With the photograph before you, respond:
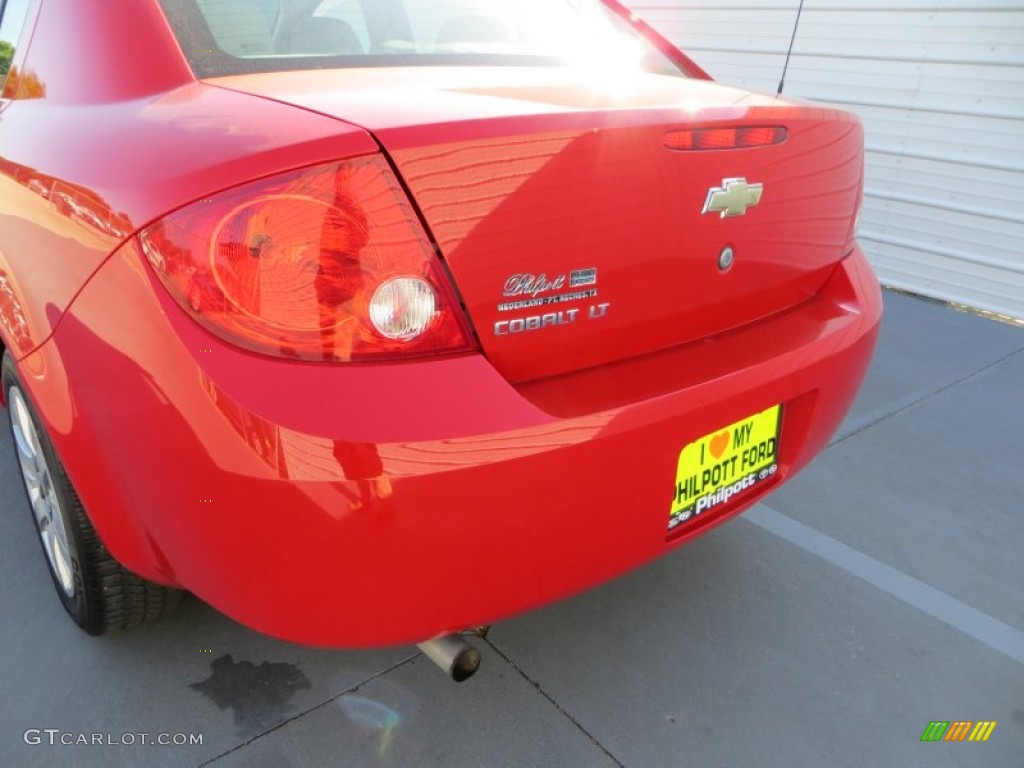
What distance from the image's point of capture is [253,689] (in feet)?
5.94

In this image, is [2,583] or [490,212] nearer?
[490,212]

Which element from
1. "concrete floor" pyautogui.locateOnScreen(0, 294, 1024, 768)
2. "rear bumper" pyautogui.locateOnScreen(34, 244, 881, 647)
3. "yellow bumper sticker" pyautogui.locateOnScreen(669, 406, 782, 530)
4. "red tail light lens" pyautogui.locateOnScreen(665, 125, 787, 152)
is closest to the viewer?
"rear bumper" pyautogui.locateOnScreen(34, 244, 881, 647)

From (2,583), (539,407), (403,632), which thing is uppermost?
(539,407)

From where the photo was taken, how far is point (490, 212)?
122 cm

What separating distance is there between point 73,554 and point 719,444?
140cm

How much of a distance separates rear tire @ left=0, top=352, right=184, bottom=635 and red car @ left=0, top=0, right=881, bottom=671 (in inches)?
0.6

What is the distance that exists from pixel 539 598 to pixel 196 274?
29.5 inches

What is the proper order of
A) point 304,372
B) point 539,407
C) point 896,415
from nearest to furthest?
point 304,372 → point 539,407 → point 896,415

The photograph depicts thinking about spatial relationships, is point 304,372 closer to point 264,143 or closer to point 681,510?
point 264,143

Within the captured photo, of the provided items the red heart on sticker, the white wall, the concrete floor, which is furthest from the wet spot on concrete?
the white wall

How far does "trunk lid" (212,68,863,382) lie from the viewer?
1.22 meters

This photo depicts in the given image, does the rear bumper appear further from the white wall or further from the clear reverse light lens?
the white wall

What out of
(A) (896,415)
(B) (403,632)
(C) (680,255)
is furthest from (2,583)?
(A) (896,415)

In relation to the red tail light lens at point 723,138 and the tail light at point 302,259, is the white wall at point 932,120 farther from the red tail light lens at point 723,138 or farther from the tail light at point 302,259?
the tail light at point 302,259
